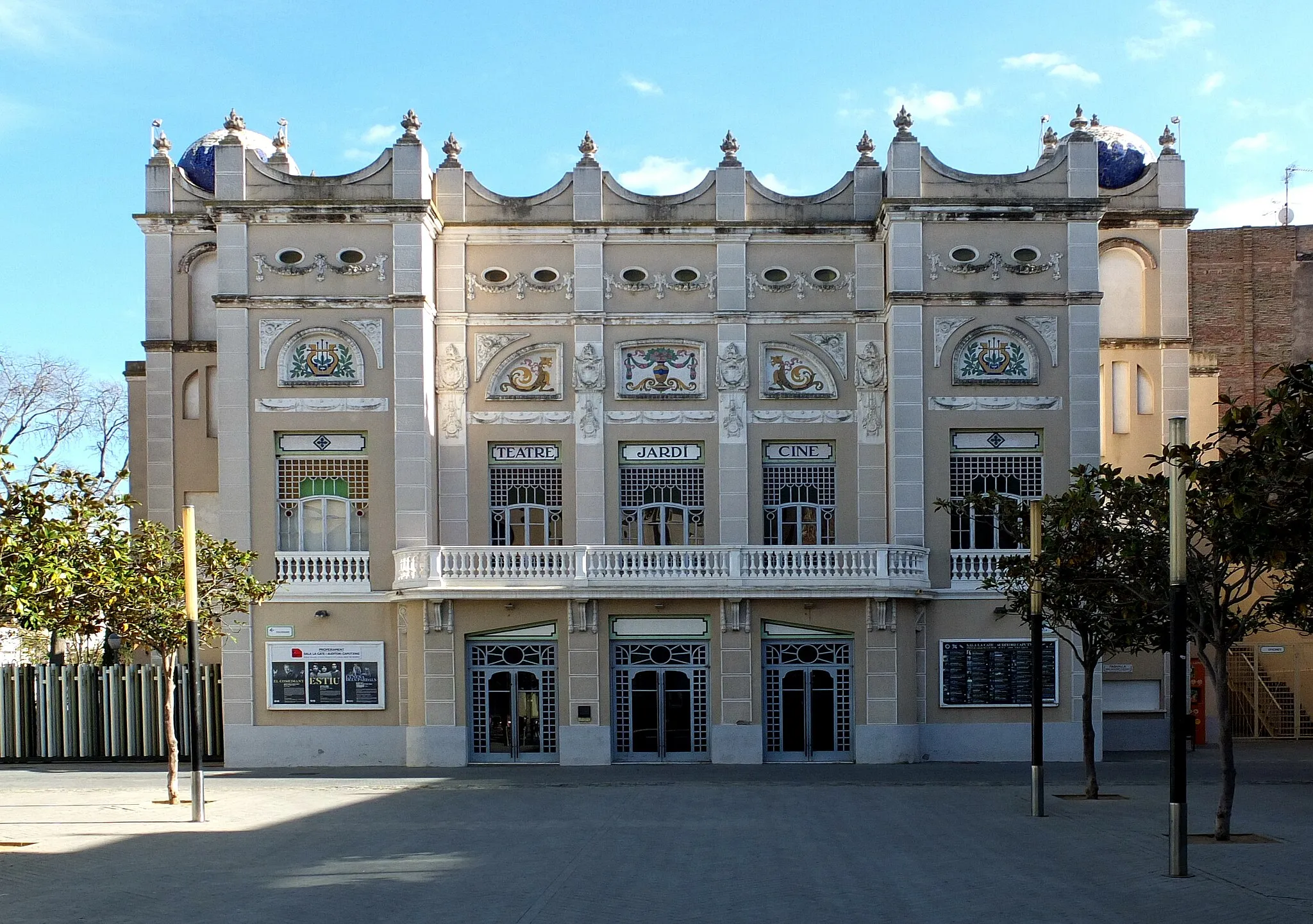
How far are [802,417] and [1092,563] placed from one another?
11.2 meters

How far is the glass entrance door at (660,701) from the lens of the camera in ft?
97.2

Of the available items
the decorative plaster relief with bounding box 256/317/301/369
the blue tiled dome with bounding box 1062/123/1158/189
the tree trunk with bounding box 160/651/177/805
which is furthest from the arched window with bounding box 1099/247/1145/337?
the tree trunk with bounding box 160/651/177/805

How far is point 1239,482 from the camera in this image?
1421 centimetres

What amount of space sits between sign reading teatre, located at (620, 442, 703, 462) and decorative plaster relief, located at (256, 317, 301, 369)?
815cm

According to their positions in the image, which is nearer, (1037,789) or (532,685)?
(1037,789)

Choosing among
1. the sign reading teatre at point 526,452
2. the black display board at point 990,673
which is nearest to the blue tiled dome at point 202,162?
the sign reading teatre at point 526,452

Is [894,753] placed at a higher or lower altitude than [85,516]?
lower

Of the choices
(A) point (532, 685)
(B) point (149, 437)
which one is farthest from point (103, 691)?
(A) point (532, 685)

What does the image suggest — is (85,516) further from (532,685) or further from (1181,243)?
(1181,243)

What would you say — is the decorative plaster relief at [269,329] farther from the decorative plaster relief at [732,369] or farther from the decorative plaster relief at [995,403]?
the decorative plaster relief at [995,403]

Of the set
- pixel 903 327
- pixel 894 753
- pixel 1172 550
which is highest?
pixel 903 327

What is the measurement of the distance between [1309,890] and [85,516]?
651 inches

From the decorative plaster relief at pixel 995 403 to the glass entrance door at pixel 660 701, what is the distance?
772 centimetres

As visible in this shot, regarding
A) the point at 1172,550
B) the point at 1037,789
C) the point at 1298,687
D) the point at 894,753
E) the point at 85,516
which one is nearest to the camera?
the point at 1172,550
